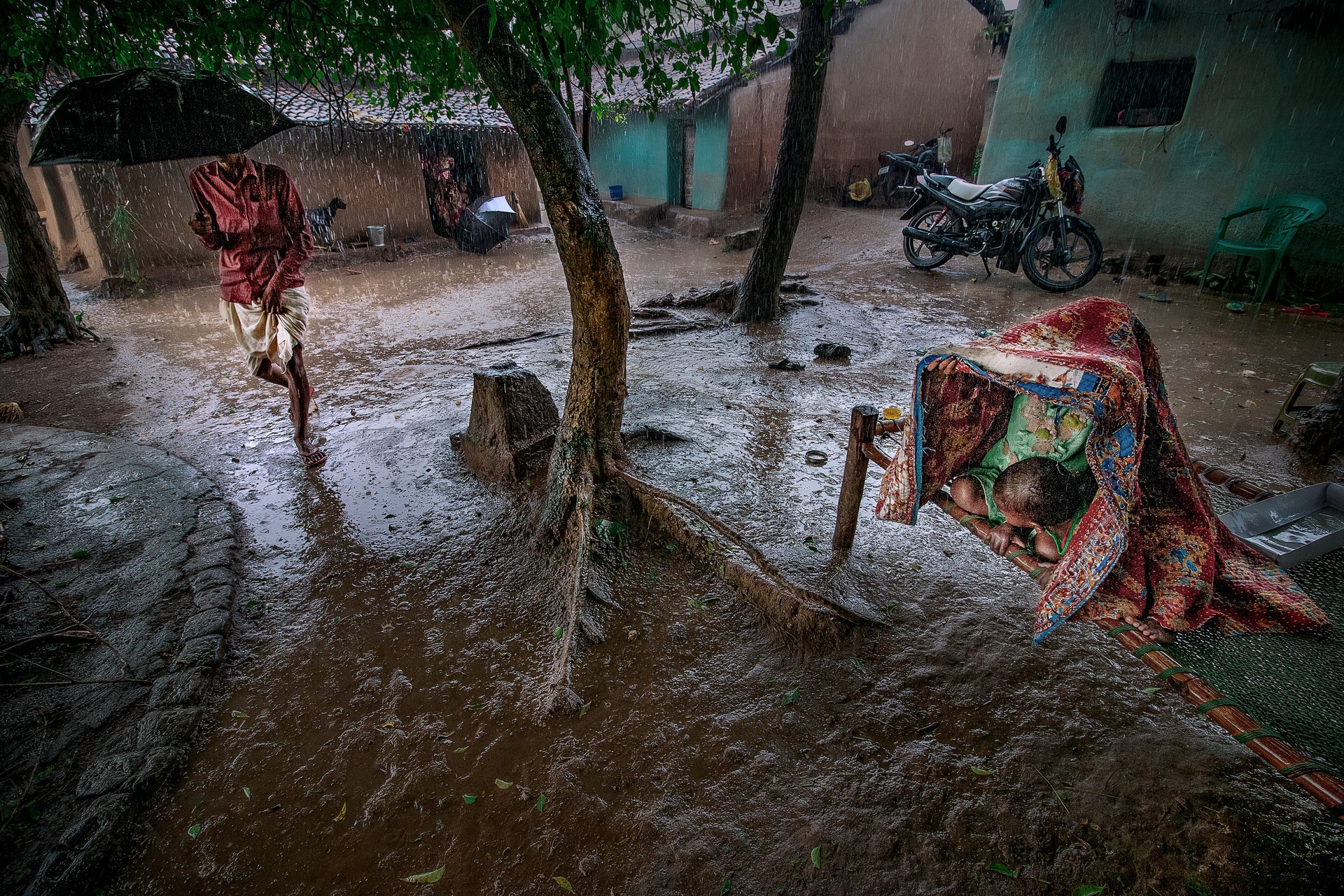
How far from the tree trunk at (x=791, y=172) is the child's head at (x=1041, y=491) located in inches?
217

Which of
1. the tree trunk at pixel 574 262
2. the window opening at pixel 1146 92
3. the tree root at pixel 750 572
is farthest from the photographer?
the window opening at pixel 1146 92

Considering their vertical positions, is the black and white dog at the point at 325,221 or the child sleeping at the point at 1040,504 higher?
the black and white dog at the point at 325,221

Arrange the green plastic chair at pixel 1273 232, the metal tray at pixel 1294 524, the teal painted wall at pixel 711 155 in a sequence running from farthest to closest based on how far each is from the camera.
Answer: the teal painted wall at pixel 711 155 → the green plastic chair at pixel 1273 232 → the metal tray at pixel 1294 524

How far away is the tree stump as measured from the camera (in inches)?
165

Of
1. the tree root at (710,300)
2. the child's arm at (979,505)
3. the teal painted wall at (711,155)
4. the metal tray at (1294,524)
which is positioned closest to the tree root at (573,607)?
the child's arm at (979,505)

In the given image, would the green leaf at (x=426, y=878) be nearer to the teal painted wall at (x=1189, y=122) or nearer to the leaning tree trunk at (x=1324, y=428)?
the leaning tree trunk at (x=1324, y=428)

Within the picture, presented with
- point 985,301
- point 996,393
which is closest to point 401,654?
point 996,393

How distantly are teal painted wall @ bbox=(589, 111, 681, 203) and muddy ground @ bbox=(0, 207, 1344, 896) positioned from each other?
45.2 ft

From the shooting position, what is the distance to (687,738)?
8.01ft

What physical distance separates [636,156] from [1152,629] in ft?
59.2

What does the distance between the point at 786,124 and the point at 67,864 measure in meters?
7.82

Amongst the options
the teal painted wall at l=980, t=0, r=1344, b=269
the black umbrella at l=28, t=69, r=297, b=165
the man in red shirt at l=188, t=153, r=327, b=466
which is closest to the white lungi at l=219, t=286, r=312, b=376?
the man in red shirt at l=188, t=153, r=327, b=466

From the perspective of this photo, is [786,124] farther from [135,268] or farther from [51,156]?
[135,268]

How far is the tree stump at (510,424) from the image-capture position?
418 centimetres
